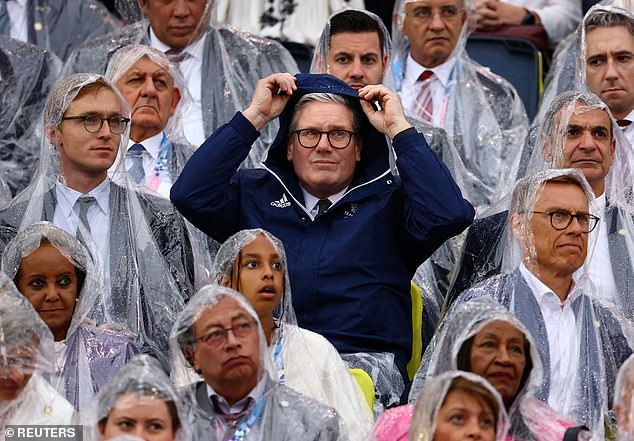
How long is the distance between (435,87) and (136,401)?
3819mm

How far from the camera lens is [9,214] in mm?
6504

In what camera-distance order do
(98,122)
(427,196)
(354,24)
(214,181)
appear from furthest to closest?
1. (354,24)
2. (98,122)
3. (214,181)
4. (427,196)

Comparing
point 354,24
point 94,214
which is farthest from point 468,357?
point 354,24

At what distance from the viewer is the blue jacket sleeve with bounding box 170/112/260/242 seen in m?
6.31

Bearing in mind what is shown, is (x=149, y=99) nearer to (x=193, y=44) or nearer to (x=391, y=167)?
(x=193, y=44)

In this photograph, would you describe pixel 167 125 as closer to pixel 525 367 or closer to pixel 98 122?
pixel 98 122

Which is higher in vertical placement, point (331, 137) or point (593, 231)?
point (331, 137)

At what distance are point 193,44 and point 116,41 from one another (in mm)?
376

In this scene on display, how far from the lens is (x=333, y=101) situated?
6.50 m

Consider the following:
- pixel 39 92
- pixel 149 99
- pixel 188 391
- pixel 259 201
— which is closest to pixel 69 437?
pixel 188 391

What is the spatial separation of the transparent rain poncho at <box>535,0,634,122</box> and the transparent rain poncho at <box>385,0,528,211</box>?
0.20m

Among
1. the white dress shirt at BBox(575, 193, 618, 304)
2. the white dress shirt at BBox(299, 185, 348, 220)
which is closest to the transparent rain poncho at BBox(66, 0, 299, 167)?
the white dress shirt at BBox(299, 185, 348, 220)

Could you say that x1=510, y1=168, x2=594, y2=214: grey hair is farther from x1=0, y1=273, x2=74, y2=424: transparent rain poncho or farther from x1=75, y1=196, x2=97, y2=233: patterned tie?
x1=0, y1=273, x2=74, y2=424: transparent rain poncho

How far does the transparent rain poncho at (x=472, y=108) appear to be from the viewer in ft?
26.4
